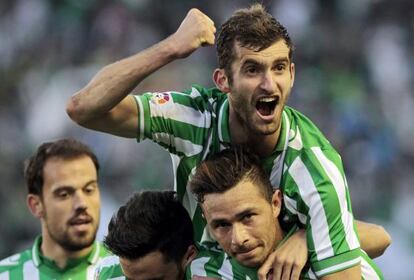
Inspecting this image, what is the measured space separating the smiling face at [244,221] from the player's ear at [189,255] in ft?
1.26

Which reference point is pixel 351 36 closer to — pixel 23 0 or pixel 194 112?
pixel 23 0

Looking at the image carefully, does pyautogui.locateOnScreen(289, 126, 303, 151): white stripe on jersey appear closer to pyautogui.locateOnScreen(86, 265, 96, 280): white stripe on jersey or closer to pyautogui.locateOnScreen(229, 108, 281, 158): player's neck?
pyautogui.locateOnScreen(229, 108, 281, 158): player's neck

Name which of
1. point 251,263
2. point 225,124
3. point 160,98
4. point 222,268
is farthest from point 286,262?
point 160,98

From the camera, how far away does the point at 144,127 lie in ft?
12.8

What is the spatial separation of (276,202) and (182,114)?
50 centimetres

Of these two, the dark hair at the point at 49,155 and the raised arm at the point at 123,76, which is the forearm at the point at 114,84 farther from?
the dark hair at the point at 49,155

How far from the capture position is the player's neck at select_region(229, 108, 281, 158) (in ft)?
12.8

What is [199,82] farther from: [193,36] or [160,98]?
[193,36]

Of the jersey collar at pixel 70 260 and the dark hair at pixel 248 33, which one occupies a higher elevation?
the dark hair at pixel 248 33

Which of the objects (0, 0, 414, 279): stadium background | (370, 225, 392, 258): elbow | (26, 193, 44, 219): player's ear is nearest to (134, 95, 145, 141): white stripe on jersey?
(370, 225, 392, 258): elbow

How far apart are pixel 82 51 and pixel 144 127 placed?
5097 millimetres

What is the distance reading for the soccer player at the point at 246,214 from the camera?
3.76m

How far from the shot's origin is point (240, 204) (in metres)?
3.77

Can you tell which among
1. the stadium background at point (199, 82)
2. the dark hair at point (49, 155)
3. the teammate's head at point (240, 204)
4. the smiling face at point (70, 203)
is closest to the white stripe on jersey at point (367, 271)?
the teammate's head at point (240, 204)
